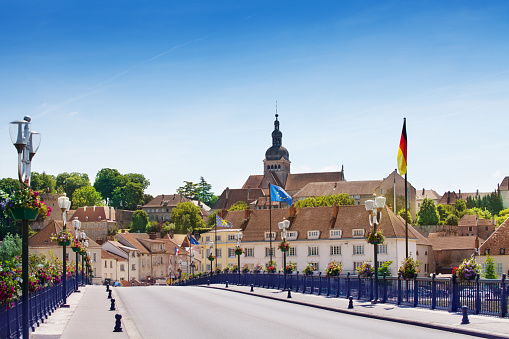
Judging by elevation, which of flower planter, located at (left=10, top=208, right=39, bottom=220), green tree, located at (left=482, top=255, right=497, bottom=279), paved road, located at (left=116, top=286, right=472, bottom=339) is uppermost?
flower planter, located at (left=10, top=208, right=39, bottom=220)

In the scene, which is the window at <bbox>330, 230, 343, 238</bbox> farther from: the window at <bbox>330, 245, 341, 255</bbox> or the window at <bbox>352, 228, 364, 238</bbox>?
the window at <bbox>352, 228, 364, 238</bbox>

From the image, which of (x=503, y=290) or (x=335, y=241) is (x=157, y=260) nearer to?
(x=335, y=241)

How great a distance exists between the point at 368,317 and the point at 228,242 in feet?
239

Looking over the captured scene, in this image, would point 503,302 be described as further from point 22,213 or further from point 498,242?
point 498,242

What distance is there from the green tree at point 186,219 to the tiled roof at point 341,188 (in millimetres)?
32234

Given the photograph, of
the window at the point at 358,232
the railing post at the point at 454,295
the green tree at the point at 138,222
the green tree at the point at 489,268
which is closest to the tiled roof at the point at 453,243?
the green tree at the point at 489,268

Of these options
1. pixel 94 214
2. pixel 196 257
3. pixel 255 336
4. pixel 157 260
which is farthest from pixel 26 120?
pixel 94 214

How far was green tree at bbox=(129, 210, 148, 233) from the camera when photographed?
596 feet

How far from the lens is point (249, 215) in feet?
313

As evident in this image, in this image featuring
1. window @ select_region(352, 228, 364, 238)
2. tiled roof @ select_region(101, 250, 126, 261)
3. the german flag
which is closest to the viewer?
the german flag

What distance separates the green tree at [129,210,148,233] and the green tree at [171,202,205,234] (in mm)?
16224

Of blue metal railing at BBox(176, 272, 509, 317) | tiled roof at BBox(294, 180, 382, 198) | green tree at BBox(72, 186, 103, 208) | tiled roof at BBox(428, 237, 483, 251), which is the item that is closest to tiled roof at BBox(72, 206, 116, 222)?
green tree at BBox(72, 186, 103, 208)

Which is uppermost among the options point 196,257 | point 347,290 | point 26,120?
point 26,120

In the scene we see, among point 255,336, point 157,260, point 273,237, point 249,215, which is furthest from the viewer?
point 157,260
